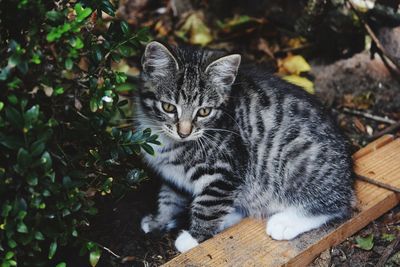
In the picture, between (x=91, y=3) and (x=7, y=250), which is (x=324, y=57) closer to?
(x=91, y=3)

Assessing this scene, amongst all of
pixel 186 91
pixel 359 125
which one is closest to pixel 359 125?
pixel 359 125

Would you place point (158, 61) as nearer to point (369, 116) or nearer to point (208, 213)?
point (208, 213)

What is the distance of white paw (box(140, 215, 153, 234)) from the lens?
3.36 m

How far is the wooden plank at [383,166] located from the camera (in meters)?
3.53

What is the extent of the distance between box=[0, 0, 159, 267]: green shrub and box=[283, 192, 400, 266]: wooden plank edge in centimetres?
100

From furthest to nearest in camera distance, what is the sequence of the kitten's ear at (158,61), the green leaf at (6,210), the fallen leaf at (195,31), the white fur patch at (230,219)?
1. the fallen leaf at (195,31)
2. the white fur patch at (230,219)
3. the kitten's ear at (158,61)
4. the green leaf at (6,210)

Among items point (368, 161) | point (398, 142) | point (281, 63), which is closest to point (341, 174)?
point (368, 161)

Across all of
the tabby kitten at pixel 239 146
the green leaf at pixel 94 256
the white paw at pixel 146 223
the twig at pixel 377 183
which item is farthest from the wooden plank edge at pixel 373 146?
the green leaf at pixel 94 256

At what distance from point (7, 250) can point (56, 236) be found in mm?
210

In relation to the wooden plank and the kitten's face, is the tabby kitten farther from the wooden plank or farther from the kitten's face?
the wooden plank

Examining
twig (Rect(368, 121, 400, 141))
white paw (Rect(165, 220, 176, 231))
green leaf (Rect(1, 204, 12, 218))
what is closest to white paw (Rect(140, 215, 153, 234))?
white paw (Rect(165, 220, 176, 231))

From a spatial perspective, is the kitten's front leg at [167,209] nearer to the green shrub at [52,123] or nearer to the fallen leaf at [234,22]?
the green shrub at [52,123]

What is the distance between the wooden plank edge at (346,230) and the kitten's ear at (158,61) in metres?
1.20

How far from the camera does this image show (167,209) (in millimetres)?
3490
